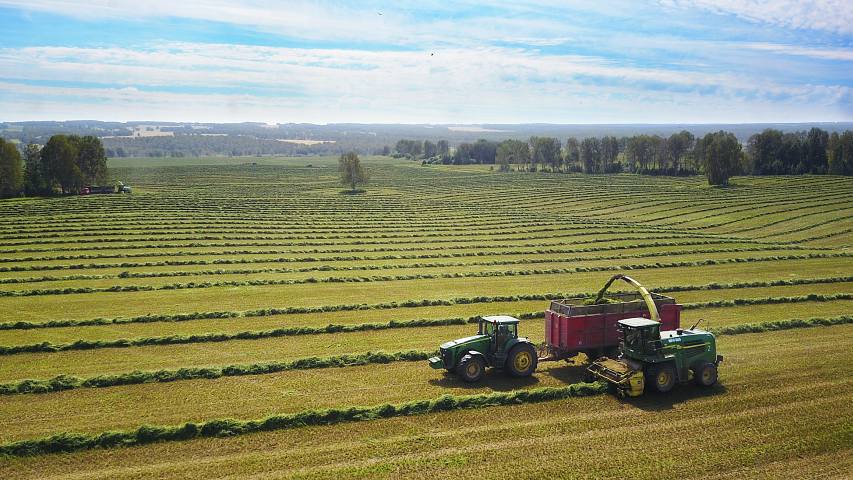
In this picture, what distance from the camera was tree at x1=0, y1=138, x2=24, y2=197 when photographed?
94688mm

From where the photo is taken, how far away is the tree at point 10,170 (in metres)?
94.7

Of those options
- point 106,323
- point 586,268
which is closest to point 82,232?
point 106,323

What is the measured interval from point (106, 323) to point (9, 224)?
158 feet

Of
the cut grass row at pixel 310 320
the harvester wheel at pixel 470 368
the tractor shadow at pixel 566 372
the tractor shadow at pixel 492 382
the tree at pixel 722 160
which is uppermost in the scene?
the tree at pixel 722 160

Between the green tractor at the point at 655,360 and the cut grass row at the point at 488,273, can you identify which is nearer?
the green tractor at the point at 655,360

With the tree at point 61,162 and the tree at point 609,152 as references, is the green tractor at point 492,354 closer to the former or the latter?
the tree at point 61,162

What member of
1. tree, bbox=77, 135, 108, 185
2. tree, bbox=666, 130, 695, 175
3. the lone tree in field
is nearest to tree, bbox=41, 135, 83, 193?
tree, bbox=77, 135, 108, 185

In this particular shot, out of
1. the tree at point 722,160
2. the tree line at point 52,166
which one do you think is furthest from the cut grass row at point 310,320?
the tree at point 722,160

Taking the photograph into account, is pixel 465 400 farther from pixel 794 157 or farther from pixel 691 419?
pixel 794 157

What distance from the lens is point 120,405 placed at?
60.4 ft

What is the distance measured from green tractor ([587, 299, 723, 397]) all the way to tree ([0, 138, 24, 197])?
333 ft

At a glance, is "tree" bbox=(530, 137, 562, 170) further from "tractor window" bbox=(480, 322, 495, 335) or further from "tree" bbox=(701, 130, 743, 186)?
"tractor window" bbox=(480, 322, 495, 335)

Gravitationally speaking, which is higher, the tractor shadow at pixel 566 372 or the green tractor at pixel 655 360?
the green tractor at pixel 655 360

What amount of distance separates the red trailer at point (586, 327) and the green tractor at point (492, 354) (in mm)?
921
